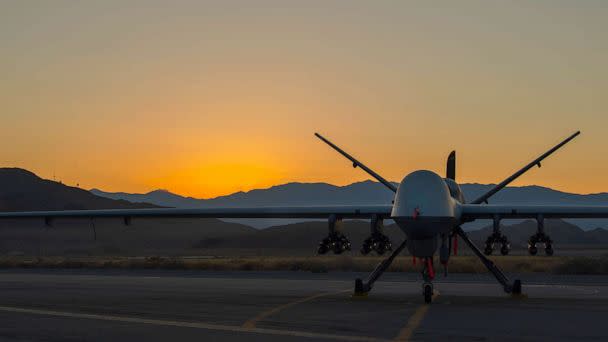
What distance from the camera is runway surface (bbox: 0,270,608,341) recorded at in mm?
17406

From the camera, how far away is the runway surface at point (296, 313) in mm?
17406

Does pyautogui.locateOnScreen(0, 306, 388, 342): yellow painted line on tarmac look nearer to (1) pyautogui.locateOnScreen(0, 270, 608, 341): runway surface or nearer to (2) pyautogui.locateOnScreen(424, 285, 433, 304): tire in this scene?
(1) pyautogui.locateOnScreen(0, 270, 608, 341): runway surface

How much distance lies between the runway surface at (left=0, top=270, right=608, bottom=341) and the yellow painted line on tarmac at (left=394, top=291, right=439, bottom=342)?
0.02 meters

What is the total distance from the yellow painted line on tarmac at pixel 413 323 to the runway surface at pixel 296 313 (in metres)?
0.02

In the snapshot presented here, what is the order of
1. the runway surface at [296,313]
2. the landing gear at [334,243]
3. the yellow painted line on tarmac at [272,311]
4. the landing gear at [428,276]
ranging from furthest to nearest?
the landing gear at [334,243] → the landing gear at [428,276] → the yellow painted line on tarmac at [272,311] → the runway surface at [296,313]

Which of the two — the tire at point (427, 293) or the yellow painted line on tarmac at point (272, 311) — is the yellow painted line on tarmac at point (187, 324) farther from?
the tire at point (427, 293)

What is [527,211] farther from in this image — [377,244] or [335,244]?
[335,244]

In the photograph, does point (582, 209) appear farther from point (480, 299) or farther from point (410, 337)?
point (410, 337)

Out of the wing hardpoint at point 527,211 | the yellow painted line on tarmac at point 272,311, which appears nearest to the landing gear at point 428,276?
the wing hardpoint at point 527,211

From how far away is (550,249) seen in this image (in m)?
25.9

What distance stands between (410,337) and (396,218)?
6.74 m

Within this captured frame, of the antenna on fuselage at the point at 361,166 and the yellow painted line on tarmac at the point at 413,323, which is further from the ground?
the antenna on fuselage at the point at 361,166

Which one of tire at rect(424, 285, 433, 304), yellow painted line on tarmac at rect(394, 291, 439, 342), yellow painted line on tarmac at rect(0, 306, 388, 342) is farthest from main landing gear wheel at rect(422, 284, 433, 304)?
yellow painted line on tarmac at rect(0, 306, 388, 342)

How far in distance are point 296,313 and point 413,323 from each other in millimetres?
3704
